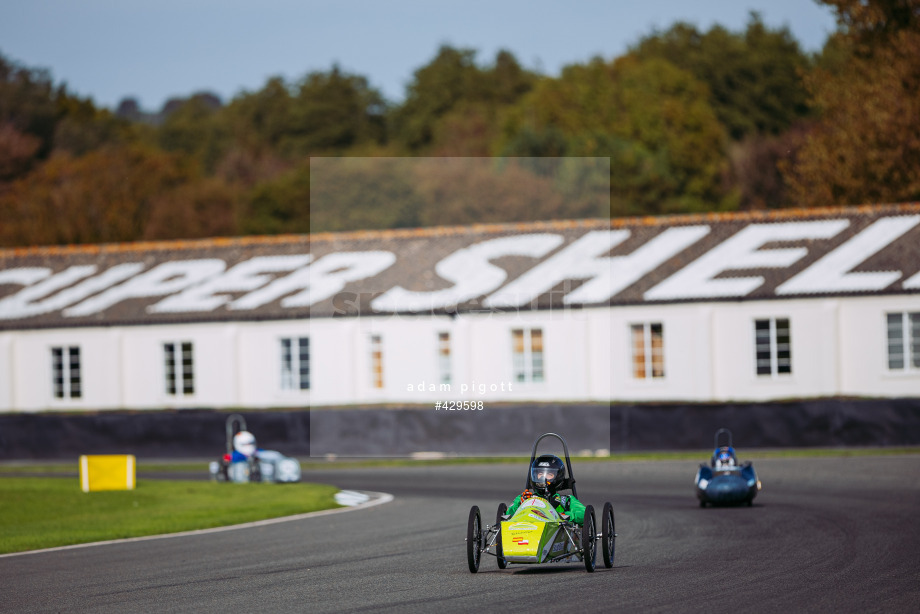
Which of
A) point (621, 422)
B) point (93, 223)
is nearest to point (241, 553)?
point (621, 422)

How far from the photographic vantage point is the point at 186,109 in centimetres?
14500

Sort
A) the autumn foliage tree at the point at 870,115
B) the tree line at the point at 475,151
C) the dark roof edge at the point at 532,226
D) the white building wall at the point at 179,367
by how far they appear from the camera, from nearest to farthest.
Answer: the dark roof edge at the point at 532,226 → the white building wall at the point at 179,367 → the autumn foliage tree at the point at 870,115 → the tree line at the point at 475,151

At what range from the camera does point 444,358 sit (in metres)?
39.0

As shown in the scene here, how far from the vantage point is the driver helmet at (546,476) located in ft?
46.2

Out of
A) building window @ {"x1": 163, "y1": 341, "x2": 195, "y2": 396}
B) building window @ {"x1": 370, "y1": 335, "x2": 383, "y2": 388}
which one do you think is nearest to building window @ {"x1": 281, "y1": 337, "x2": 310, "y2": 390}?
building window @ {"x1": 370, "y1": 335, "x2": 383, "y2": 388}

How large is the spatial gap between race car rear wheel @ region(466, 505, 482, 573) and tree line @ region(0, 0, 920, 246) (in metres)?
50.1

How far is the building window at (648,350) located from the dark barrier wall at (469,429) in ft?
10.9

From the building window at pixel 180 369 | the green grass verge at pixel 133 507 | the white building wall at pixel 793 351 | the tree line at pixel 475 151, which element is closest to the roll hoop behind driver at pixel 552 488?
the green grass verge at pixel 133 507

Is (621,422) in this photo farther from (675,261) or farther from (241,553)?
(241,553)

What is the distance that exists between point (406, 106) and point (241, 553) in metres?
98.7

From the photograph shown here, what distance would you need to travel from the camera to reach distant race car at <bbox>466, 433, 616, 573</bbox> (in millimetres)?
13359

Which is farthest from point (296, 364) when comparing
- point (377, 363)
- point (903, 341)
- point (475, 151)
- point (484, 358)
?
point (475, 151)

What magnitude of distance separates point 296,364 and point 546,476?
27.1m

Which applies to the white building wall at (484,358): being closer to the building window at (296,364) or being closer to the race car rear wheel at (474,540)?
the building window at (296,364)
